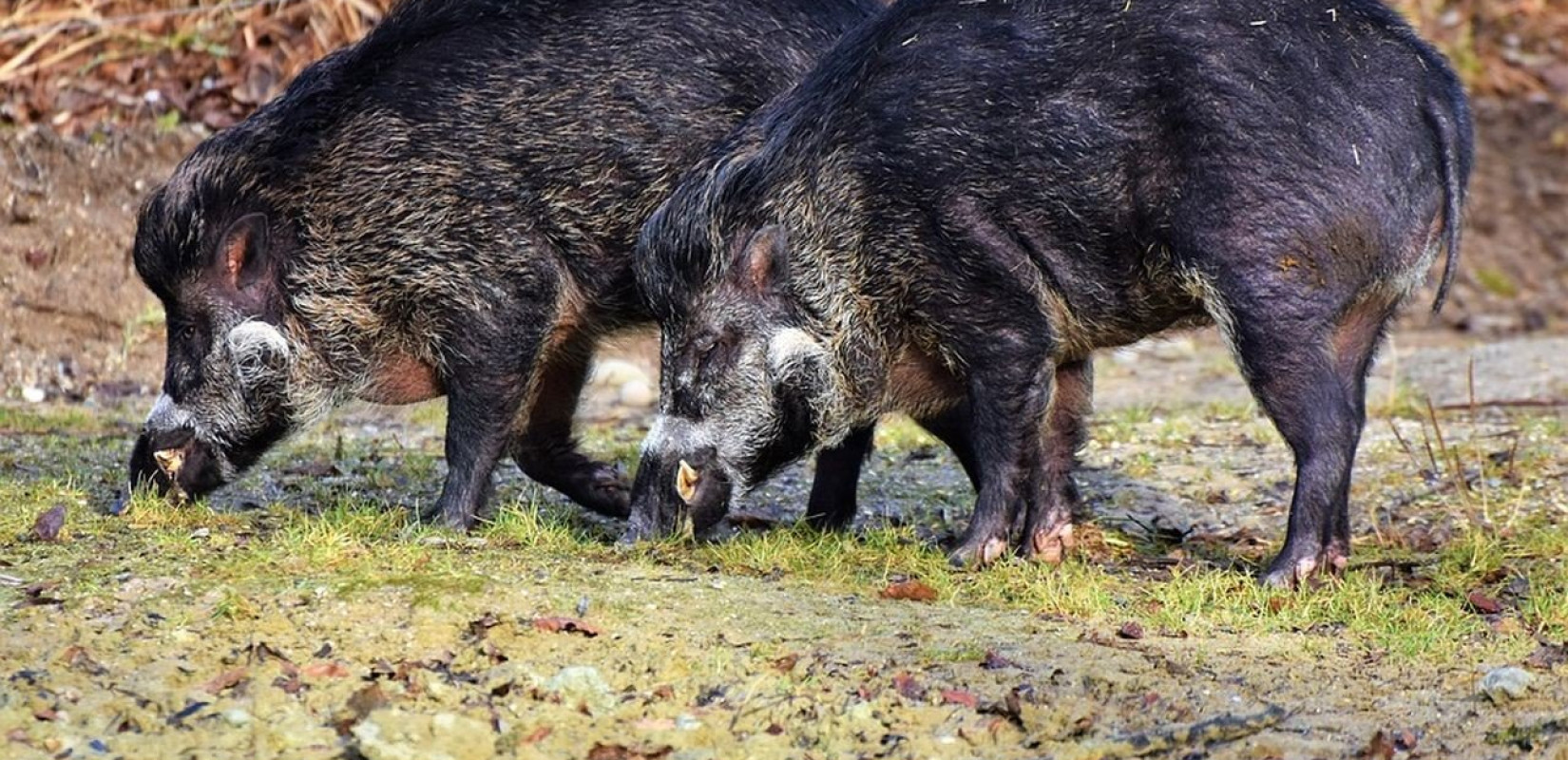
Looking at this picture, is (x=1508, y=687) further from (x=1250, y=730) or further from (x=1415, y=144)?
(x=1415, y=144)

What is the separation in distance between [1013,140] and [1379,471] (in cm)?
252

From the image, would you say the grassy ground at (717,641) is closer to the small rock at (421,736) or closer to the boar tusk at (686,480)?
the small rock at (421,736)

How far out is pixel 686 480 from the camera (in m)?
6.75

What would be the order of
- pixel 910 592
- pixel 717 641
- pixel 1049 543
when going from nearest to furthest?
pixel 717 641 → pixel 910 592 → pixel 1049 543

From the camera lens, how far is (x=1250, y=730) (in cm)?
486

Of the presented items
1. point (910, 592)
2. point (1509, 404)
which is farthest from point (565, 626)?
point (1509, 404)

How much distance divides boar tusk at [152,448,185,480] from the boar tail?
3.89 metres

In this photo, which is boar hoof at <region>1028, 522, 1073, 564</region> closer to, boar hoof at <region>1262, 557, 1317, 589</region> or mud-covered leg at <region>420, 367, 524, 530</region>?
boar hoof at <region>1262, 557, 1317, 589</region>

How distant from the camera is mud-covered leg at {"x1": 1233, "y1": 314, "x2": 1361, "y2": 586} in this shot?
20.0 feet

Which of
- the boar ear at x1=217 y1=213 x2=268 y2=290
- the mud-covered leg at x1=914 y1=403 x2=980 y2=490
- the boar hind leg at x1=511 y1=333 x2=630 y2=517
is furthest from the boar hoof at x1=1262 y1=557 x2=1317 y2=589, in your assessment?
the boar ear at x1=217 y1=213 x2=268 y2=290

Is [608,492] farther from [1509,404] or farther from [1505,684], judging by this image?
[1509,404]

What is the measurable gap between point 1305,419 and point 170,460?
11.6ft

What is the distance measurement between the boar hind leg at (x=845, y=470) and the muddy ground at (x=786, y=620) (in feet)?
0.52

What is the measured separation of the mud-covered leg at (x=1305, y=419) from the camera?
6090 millimetres
